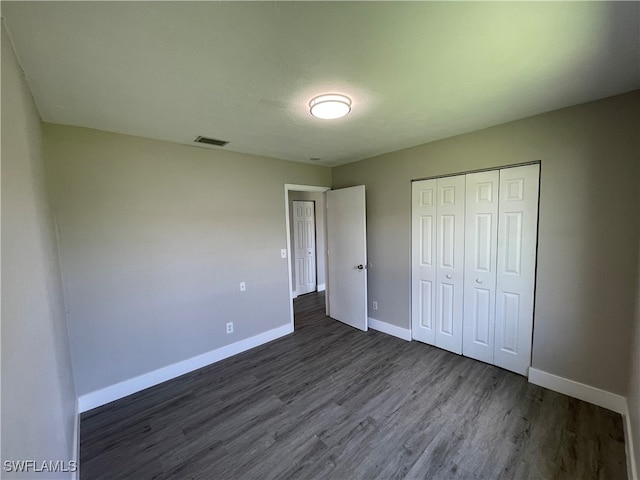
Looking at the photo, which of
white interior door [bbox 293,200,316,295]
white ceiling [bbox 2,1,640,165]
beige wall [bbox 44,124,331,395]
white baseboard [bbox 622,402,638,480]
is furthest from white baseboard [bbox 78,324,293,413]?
white baseboard [bbox 622,402,638,480]

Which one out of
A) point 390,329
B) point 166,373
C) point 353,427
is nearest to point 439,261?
point 390,329

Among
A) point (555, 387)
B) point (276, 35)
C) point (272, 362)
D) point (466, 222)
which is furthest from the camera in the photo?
point (272, 362)

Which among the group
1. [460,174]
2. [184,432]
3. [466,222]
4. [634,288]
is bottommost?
[184,432]

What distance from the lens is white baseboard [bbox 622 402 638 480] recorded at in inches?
59.0

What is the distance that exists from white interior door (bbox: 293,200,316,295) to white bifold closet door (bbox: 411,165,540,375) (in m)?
2.83

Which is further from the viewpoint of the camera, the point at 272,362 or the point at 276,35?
the point at 272,362

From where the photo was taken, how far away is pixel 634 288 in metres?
1.85

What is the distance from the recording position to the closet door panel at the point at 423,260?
3004 millimetres

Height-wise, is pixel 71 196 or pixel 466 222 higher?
pixel 71 196

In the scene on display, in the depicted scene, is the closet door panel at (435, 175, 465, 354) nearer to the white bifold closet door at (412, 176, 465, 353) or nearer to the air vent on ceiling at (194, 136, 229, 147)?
the white bifold closet door at (412, 176, 465, 353)

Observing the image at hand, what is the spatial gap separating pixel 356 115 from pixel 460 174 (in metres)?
1.38

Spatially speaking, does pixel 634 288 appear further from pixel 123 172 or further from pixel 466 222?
pixel 123 172

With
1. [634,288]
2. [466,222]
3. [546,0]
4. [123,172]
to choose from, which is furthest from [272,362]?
[546,0]
